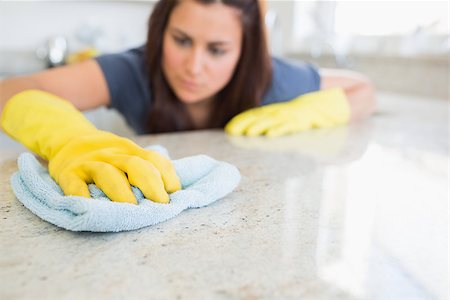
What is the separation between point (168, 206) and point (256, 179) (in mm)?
196

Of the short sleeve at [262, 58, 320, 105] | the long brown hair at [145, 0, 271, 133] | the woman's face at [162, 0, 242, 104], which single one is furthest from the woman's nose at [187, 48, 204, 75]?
the short sleeve at [262, 58, 320, 105]

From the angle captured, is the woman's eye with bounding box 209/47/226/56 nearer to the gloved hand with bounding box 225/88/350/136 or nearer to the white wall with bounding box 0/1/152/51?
the gloved hand with bounding box 225/88/350/136

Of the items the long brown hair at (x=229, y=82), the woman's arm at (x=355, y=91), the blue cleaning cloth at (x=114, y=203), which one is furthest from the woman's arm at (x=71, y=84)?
the woman's arm at (x=355, y=91)

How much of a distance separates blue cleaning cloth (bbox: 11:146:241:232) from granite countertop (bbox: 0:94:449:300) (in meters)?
0.01

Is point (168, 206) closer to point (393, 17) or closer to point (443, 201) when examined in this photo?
point (443, 201)

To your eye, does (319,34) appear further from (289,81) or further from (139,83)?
(139,83)

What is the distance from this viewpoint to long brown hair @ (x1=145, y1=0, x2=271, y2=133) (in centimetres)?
108

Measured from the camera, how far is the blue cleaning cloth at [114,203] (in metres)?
0.38

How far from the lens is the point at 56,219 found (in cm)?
40

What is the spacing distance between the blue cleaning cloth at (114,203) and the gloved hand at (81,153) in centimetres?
1

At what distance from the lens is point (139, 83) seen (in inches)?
44.5

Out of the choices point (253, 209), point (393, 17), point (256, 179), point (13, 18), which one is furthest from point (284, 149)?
point (13, 18)

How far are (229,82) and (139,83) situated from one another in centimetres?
25

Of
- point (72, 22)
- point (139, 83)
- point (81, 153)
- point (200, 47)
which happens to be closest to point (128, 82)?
point (139, 83)
